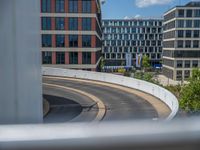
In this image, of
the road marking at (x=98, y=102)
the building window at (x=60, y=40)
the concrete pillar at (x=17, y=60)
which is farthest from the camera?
the building window at (x=60, y=40)

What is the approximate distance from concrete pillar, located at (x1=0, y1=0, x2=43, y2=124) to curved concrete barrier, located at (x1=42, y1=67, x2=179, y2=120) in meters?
13.7

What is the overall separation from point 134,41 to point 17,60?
329 feet

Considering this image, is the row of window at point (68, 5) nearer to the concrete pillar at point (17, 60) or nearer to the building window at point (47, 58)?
the building window at point (47, 58)

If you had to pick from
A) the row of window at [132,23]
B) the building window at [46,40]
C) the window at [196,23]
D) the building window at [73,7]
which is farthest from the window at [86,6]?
the row of window at [132,23]

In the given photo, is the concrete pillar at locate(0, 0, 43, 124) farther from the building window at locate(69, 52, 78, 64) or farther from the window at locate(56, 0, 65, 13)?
the building window at locate(69, 52, 78, 64)

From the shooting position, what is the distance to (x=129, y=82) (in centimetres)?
2886

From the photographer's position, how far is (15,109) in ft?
8.77

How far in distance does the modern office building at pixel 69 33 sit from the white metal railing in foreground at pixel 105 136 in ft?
151

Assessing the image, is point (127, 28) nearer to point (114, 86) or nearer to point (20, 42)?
point (114, 86)

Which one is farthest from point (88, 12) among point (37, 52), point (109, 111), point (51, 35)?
point (37, 52)

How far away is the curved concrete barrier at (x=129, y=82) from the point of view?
21.0 metres

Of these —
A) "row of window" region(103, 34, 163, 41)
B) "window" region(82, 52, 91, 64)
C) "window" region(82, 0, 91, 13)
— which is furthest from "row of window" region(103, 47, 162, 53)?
"window" region(82, 0, 91, 13)

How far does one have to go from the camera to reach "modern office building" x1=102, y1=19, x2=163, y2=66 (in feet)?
335

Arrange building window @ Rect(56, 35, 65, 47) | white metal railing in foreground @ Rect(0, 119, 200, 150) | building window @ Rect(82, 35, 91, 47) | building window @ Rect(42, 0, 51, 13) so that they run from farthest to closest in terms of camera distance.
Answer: building window @ Rect(82, 35, 91, 47) → building window @ Rect(56, 35, 65, 47) → building window @ Rect(42, 0, 51, 13) → white metal railing in foreground @ Rect(0, 119, 200, 150)
